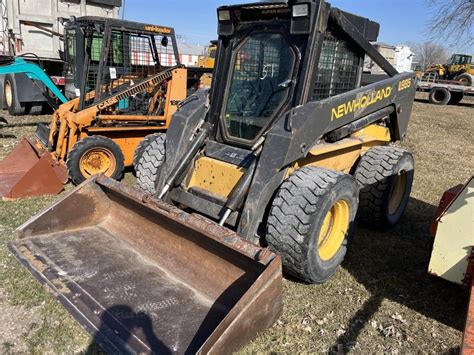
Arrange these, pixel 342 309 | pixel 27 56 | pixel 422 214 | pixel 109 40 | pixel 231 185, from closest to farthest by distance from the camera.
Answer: pixel 342 309
pixel 231 185
pixel 422 214
pixel 109 40
pixel 27 56

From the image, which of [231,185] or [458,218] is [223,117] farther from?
[458,218]

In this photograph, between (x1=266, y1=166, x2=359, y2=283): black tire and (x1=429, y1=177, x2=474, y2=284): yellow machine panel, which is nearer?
(x1=429, y1=177, x2=474, y2=284): yellow machine panel

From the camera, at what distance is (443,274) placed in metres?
3.15

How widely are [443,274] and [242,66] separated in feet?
7.89

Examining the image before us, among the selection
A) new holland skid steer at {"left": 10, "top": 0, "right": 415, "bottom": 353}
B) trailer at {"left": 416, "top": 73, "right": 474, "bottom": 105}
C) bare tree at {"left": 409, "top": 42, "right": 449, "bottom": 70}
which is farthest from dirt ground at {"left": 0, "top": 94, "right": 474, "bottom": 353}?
bare tree at {"left": 409, "top": 42, "right": 449, "bottom": 70}

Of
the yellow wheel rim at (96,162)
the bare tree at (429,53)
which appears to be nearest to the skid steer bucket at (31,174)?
the yellow wheel rim at (96,162)

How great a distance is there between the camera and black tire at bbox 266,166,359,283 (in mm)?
3223

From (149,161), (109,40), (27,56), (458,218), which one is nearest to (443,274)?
(458,218)

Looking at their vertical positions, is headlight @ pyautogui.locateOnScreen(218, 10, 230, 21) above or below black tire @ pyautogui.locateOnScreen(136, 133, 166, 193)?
above

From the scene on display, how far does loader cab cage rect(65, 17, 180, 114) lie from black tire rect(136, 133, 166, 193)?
2.10m

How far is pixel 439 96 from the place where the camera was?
66.7 ft

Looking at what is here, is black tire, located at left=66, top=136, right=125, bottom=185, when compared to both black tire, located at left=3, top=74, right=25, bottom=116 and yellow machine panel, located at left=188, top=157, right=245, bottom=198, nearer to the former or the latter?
yellow machine panel, located at left=188, top=157, right=245, bottom=198

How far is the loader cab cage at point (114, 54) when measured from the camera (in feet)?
20.0

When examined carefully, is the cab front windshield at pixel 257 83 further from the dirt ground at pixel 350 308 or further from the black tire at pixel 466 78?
the black tire at pixel 466 78
